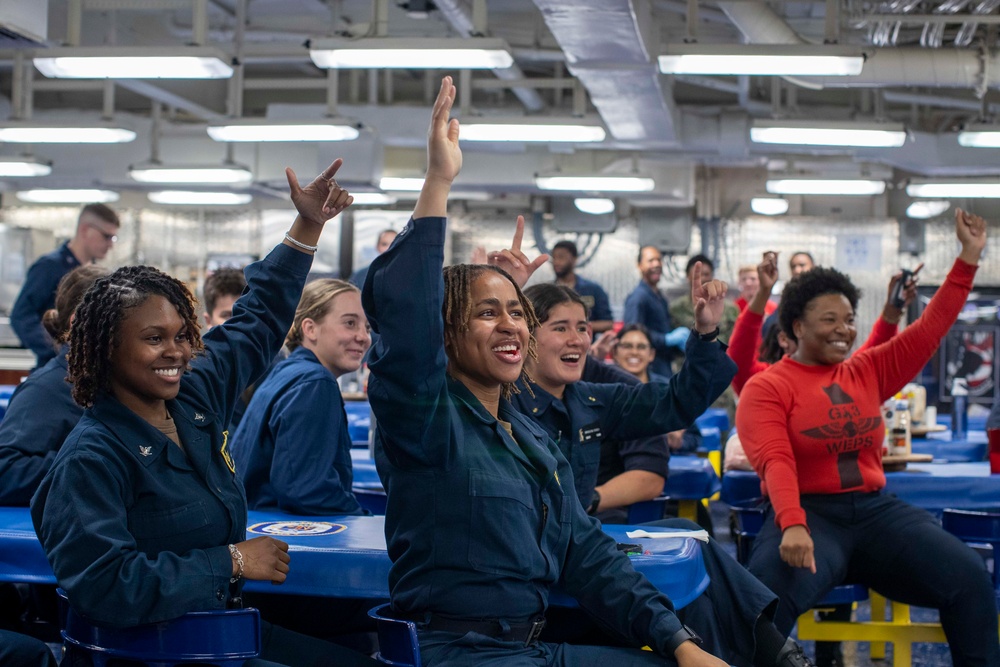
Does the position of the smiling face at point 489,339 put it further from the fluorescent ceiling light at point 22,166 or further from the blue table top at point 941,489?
the fluorescent ceiling light at point 22,166

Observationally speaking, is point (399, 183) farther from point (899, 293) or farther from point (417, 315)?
point (417, 315)

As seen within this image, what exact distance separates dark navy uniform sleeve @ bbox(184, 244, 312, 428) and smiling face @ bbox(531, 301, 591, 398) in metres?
0.88

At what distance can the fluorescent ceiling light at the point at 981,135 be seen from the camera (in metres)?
9.59

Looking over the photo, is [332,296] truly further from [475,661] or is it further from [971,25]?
[971,25]

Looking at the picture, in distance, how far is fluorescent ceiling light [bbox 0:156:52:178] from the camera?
11.3m

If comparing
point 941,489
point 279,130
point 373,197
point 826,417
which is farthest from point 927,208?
point 826,417

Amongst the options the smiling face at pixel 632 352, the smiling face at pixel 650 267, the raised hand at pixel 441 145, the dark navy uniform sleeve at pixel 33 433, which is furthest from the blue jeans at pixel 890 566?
the smiling face at pixel 650 267

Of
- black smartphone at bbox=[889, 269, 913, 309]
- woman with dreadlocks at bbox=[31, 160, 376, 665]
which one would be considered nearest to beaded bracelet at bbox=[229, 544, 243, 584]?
woman with dreadlocks at bbox=[31, 160, 376, 665]

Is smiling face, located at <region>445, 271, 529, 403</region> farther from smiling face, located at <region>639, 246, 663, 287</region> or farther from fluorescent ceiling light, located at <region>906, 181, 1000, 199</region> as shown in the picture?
fluorescent ceiling light, located at <region>906, 181, 1000, 199</region>

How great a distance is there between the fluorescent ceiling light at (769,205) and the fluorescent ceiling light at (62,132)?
739 cm

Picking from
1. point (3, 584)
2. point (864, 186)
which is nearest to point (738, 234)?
point (864, 186)

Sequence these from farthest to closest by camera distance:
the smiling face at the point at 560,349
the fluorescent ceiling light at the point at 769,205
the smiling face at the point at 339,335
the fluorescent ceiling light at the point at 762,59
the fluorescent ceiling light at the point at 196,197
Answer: the fluorescent ceiling light at the point at 769,205
the fluorescent ceiling light at the point at 196,197
the fluorescent ceiling light at the point at 762,59
the smiling face at the point at 339,335
the smiling face at the point at 560,349

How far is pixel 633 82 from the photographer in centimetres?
891

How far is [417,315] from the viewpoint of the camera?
231cm
